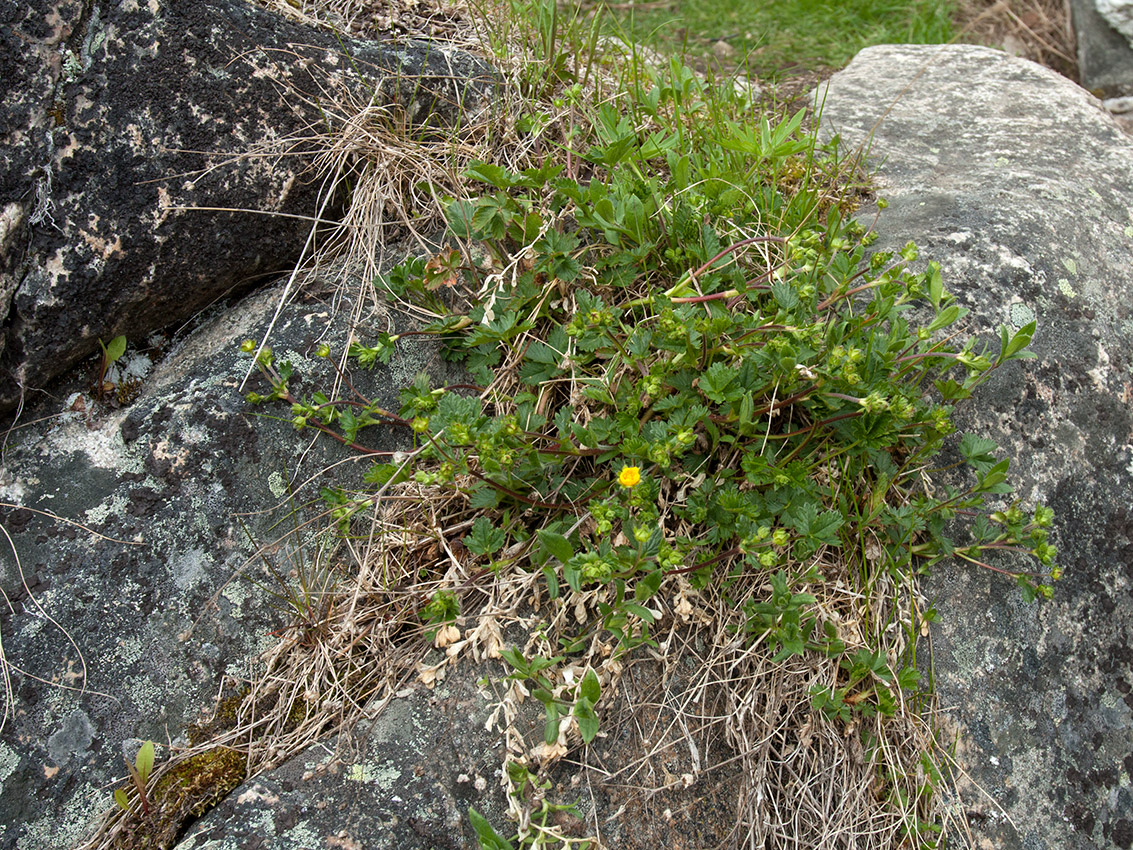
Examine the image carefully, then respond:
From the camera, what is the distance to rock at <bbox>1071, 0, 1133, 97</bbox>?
591 cm

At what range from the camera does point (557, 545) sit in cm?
203

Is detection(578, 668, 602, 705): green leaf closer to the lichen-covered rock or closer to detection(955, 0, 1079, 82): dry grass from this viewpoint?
the lichen-covered rock

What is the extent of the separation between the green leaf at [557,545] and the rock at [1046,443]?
1.15 m

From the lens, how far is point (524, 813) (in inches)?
75.0

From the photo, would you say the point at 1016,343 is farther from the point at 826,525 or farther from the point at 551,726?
the point at 551,726

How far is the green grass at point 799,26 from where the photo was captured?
500 centimetres

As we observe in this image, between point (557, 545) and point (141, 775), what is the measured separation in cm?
122

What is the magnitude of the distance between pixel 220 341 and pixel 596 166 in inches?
58.2

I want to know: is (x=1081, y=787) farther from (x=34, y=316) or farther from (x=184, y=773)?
(x=34, y=316)

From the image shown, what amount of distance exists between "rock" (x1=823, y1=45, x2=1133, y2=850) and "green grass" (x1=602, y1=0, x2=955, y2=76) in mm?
1688

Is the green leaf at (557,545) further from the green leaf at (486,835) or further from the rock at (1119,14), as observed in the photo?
the rock at (1119,14)

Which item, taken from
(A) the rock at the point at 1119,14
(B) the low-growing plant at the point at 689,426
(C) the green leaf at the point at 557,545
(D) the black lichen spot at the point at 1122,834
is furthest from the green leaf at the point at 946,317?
(A) the rock at the point at 1119,14

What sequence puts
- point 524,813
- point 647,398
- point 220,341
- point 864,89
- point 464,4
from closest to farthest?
point 524,813
point 647,398
point 220,341
point 464,4
point 864,89

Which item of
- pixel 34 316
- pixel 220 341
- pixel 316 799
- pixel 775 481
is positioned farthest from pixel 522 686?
pixel 34 316
